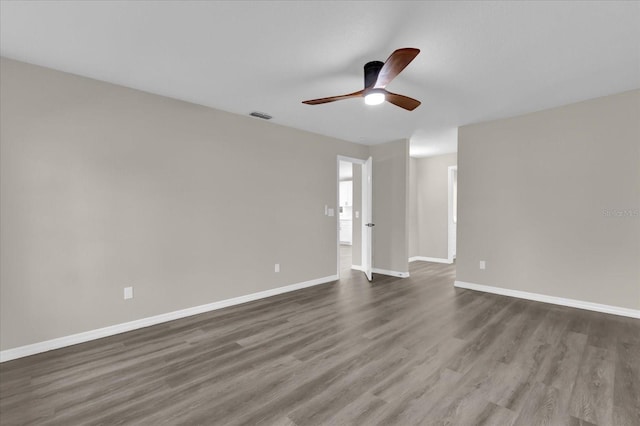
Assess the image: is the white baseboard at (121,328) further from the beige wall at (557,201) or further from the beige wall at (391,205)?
the beige wall at (557,201)

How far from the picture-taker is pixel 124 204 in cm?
313

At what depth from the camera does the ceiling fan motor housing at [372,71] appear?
8.44 feet

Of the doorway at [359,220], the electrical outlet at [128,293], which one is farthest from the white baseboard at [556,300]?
the electrical outlet at [128,293]

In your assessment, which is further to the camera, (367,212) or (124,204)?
(367,212)

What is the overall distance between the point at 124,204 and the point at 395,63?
2.93 meters

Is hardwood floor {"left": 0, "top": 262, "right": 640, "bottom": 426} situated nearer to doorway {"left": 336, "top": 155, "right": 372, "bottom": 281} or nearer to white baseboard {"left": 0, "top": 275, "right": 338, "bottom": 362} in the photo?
white baseboard {"left": 0, "top": 275, "right": 338, "bottom": 362}

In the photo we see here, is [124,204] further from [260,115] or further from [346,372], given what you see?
[346,372]

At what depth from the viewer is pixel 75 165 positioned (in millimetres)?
2848

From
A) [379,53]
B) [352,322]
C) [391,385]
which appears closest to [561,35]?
[379,53]

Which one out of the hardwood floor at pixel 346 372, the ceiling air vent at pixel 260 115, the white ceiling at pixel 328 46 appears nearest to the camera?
the hardwood floor at pixel 346 372

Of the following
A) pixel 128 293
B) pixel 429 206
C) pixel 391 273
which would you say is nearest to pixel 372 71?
pixel 128 293

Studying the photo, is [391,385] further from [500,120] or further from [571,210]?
[500,120]

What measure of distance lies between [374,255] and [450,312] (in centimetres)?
238

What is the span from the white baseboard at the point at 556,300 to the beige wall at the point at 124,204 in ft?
9.41
